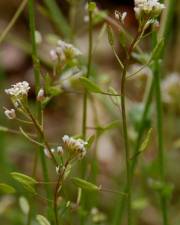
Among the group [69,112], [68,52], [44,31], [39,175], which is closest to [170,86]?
[68,52]

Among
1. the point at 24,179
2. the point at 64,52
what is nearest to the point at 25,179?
the point at 24,179

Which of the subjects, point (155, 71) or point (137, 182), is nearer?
point (155, 71)

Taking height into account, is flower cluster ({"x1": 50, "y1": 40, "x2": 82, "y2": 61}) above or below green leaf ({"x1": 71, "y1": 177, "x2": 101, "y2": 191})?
above

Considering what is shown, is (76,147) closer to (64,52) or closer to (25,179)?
(25,179)

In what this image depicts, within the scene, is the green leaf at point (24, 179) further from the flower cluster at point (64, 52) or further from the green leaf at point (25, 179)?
the flower cluster at point (64, 52)

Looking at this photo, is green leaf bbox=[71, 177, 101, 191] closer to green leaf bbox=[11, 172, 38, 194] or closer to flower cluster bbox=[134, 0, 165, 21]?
green leaf bbox=[11, 172, 38, 194]

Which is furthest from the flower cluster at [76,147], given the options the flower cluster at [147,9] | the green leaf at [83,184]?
the flower cluster at [147,9]

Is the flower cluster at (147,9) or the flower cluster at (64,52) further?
the flower cluster at (64,52)

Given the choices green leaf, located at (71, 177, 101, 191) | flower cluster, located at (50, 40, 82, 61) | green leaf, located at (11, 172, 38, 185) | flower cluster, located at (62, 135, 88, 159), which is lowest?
green leaf, located at (71, 177, 101, 191)

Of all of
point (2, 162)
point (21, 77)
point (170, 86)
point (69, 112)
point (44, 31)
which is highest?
point (44, 31)

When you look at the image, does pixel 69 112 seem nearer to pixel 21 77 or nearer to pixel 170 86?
pixel 21 77

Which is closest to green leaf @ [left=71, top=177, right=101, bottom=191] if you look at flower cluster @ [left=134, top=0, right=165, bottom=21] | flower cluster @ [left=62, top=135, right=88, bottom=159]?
flower cluster @ [left=62, top=135, right=88, bottom=159]
